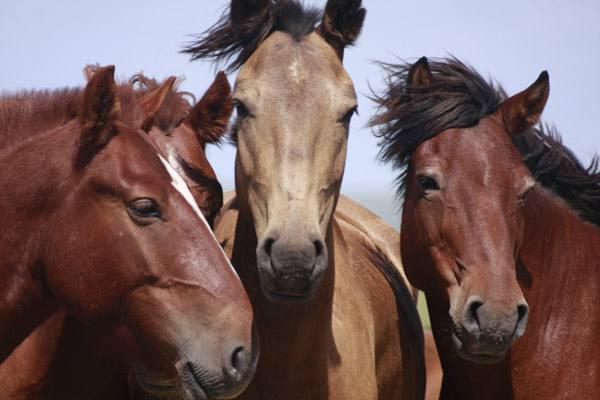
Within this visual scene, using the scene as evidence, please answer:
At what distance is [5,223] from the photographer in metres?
3.53

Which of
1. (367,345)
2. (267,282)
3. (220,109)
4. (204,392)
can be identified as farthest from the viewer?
(220,109)

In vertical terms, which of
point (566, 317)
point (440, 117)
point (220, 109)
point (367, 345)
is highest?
point (440, 117)

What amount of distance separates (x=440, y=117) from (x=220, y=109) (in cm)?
124

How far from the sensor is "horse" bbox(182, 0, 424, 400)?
385 centimetres

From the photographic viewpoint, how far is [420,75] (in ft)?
16.9

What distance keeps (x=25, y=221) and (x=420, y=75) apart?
249 centimetres

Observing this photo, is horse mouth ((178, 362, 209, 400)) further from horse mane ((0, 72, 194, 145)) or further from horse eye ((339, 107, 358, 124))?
horse eye ((339, 107, 358, 124))

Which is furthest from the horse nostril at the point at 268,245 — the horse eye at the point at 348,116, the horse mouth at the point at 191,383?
the horse eye at the point at 348,116

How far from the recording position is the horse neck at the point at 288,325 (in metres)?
4.26

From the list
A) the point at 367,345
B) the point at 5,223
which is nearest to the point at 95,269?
the point at 5,223

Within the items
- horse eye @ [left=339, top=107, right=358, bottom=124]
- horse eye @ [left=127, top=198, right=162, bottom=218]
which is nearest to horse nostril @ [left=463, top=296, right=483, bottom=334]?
horse eye @ [left=339, top=107, right=358, bottom=124]

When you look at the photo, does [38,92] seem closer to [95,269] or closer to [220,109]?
[95,269]

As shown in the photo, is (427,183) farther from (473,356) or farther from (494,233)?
(473,356)

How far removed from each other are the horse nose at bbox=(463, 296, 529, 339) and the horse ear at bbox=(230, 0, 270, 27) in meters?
1.74
